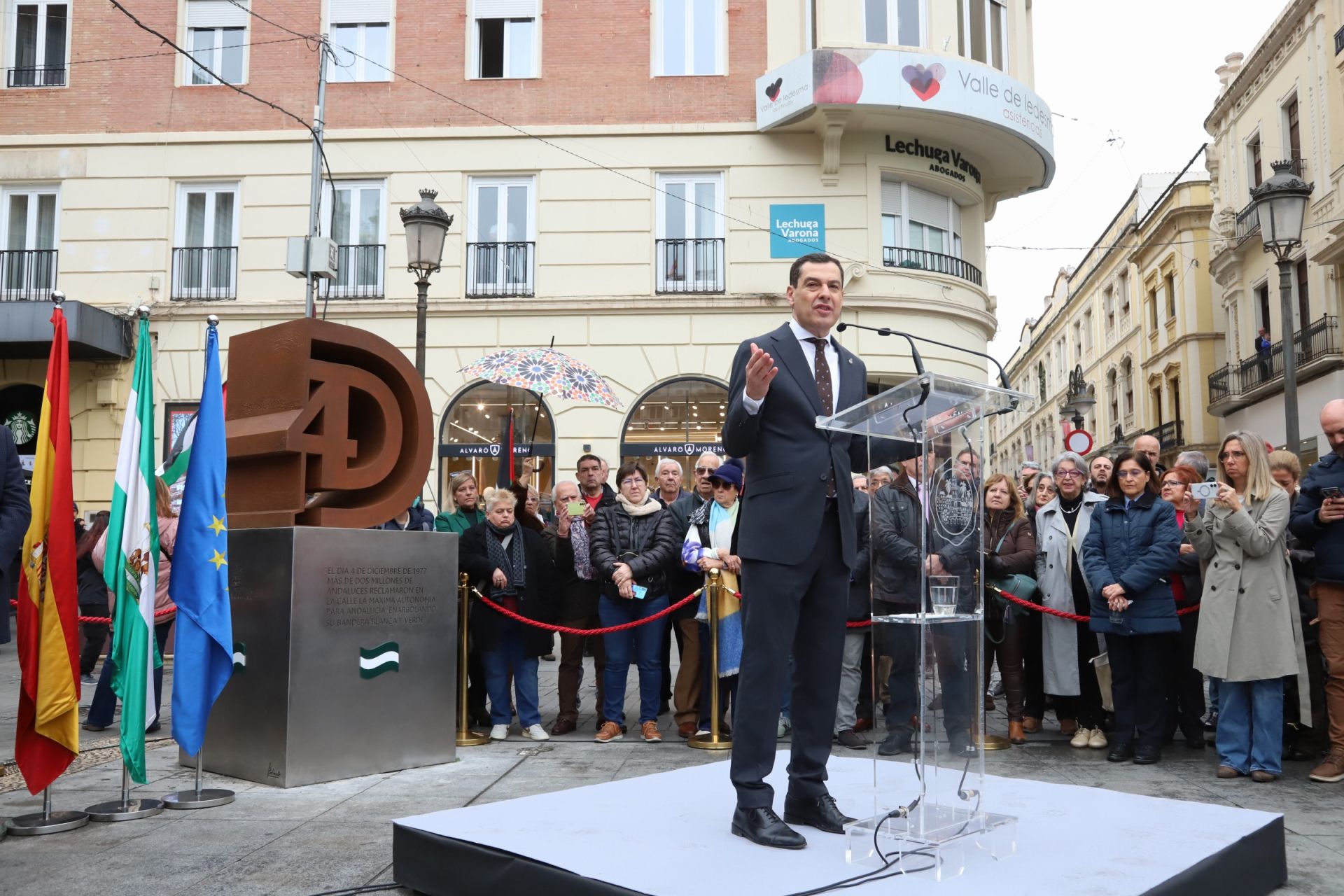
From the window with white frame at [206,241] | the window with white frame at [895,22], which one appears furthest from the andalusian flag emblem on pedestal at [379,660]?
the window with white frame at [895,22]

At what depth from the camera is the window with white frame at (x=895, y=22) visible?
17125 millimetres

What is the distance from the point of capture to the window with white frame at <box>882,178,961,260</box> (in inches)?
688

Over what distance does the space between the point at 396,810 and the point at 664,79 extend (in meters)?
14.4

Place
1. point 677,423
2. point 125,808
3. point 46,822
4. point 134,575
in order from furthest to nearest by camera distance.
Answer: point 677,423, point 134,575, point 125,808, point 46,822

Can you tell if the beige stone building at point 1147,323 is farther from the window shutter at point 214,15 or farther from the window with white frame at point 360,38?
the window shutter at point 214,15

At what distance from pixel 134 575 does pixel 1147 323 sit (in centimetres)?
4077

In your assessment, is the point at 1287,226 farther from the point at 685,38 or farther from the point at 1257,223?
the point at 1257,223

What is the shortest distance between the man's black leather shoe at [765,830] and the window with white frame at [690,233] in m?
13.8

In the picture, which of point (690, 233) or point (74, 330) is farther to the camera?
point (690, 233)

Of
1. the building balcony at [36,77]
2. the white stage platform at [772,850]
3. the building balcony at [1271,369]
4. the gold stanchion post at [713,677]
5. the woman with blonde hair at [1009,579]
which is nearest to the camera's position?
the white stage platform at [772,850]

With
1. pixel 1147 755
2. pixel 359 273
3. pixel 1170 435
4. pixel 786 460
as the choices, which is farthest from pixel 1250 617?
pixel 1170 435

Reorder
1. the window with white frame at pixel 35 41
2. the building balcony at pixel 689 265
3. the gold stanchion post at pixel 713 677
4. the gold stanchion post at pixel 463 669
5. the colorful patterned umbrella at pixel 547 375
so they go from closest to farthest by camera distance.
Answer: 1. the gold stanchion post at pixel 713 677
2. the gold stanchion post at pixel 463 669
3. the colorful patterned umbrella at pixel 547 375
4. the building balcony at pixel 689 265
5. the window with white frame at pixel 35 41

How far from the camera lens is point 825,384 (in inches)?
169

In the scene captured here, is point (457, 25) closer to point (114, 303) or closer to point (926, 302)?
point (114, 303)
